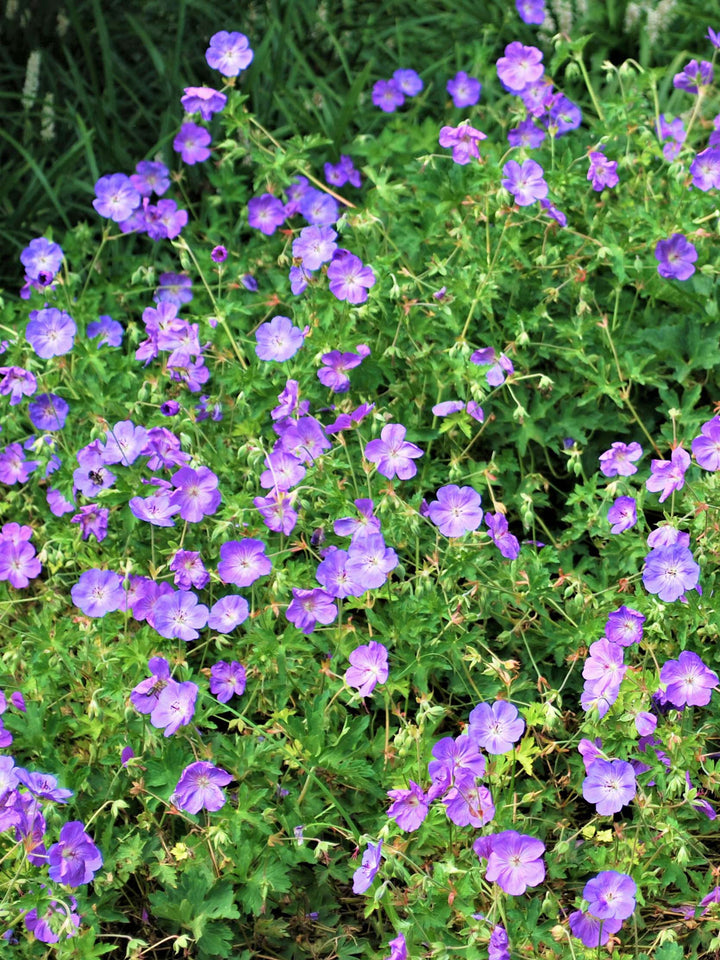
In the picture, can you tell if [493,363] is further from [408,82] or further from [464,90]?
[408,82]

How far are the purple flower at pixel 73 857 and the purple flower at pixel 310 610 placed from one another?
0.57 metres

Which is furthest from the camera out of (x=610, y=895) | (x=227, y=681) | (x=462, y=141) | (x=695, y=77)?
(x=695, y=77)

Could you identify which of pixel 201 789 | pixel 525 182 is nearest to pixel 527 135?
pixel 525 182

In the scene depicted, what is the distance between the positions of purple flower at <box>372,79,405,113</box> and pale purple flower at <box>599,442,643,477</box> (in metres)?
1.90

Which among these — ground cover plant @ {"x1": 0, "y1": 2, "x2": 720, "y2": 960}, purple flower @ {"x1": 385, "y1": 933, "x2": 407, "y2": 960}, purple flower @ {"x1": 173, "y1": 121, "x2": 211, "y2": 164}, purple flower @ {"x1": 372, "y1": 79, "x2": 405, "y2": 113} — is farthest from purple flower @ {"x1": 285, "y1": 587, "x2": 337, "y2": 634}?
purple flower @ {"x1": 372, "y1": 79, "x2": 405, "y2": 113}

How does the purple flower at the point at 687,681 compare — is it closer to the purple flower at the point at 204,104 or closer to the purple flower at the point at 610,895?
the purple flower at the point at 610,895

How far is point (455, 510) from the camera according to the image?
2539 mm

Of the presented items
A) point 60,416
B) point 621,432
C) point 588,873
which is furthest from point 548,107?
point 588,873

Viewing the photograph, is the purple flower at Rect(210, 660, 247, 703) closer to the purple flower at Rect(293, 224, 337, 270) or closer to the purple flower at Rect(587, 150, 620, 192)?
the purple flower at Rect(293, 224, 337, 270)

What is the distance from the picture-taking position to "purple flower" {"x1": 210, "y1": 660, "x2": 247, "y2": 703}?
2541 mm

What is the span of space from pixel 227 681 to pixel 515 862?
0.73 meters

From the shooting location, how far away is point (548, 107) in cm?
332

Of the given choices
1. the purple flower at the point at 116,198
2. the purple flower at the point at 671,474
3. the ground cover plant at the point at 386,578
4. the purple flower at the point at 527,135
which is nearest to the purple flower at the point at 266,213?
the ground cover plant at the point at 386,578

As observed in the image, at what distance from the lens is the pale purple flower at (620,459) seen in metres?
2.58
